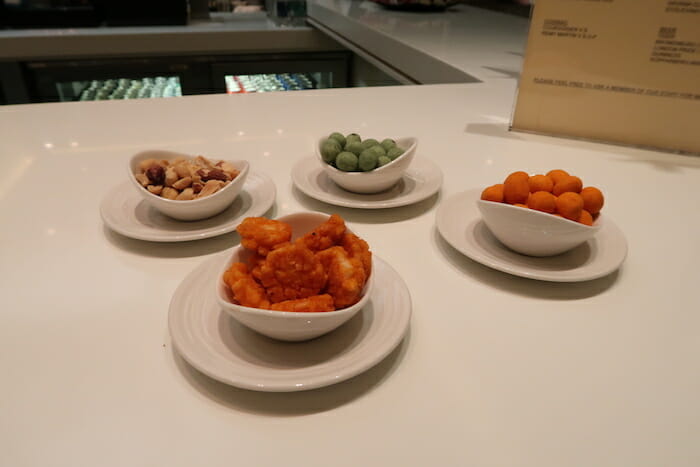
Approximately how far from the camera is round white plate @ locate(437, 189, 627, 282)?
55 cm

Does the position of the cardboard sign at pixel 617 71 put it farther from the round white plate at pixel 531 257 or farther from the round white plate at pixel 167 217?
the round white plate at pixel 167 217

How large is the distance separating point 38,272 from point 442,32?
1.81 meters

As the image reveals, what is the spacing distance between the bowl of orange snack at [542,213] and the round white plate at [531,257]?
0.02 meters

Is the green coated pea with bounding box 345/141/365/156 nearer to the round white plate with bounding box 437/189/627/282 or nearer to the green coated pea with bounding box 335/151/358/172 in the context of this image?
the green coated pea with bounding box 335/151/358/172

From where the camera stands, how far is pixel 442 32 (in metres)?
1.98

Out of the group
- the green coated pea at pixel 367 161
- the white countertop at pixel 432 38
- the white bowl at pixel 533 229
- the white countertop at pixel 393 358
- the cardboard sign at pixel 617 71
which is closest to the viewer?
the white countertop at pixel 393 358

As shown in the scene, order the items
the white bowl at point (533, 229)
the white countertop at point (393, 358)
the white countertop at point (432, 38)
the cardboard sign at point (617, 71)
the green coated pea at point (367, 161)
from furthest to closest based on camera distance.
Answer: the white countertop at point (432, 38), the cardboard sign at point (617, 71), the green coated pea at point (367, 161), the white bowl at point (533, 229), the white countertop at point (393, 358)

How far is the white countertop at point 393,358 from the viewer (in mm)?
379

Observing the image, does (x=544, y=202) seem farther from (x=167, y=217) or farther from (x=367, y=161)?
(x=167, y=217)

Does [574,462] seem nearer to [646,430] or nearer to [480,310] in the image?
[646,430]

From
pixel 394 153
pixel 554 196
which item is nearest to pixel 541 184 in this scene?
pixel 554 196

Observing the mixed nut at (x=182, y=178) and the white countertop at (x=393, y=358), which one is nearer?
the white countertop at (x=393, y=358)

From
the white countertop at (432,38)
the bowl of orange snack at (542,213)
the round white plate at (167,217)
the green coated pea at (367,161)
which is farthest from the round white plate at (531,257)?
the white countertop at (432,38)

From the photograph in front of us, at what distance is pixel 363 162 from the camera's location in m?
0.70
